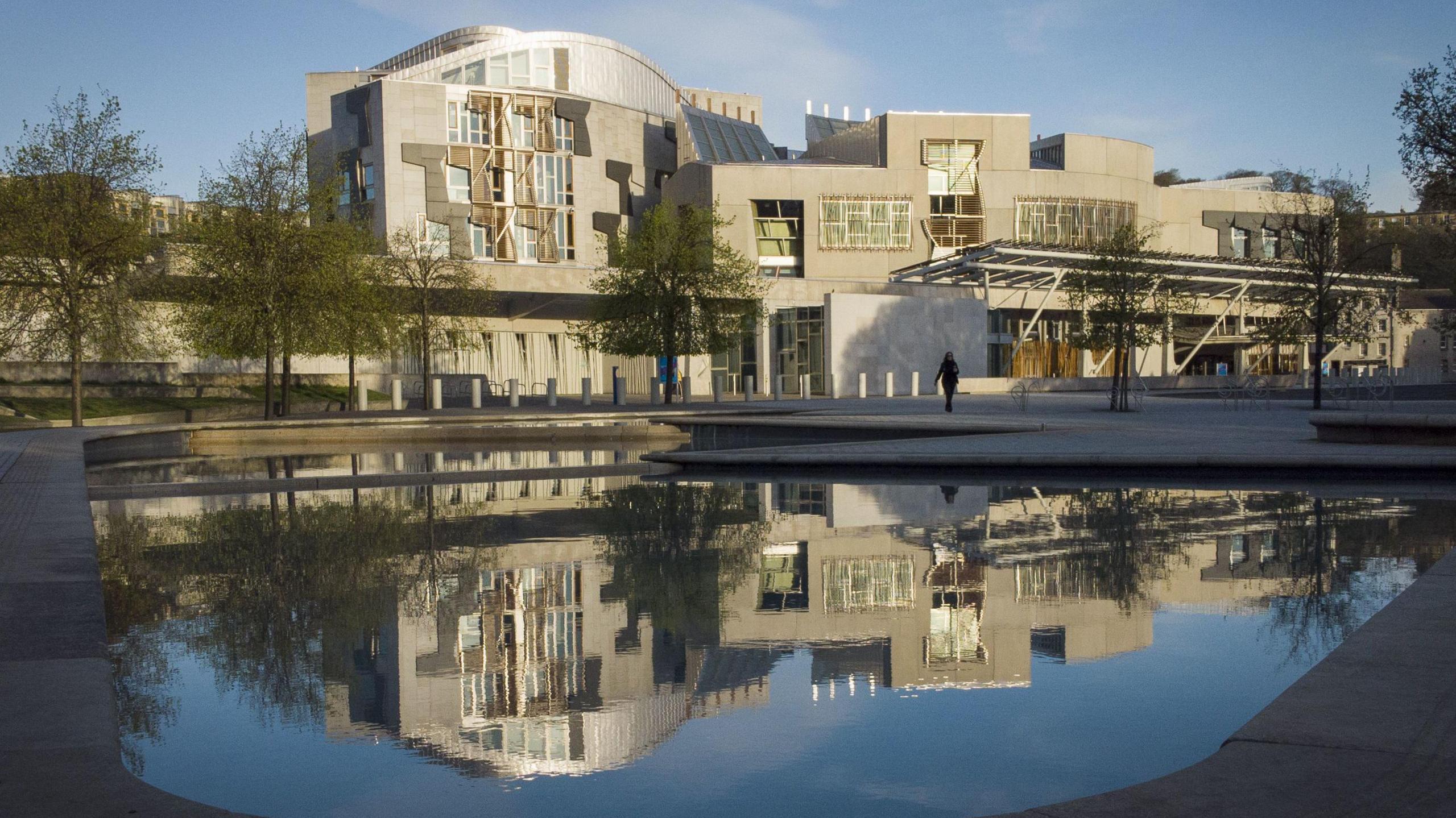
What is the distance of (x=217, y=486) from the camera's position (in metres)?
12.3

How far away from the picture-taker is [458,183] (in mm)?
63094

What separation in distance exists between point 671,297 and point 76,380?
53.3ft

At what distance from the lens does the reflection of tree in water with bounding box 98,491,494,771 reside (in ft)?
15.5

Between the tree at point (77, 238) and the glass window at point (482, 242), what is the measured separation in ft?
121

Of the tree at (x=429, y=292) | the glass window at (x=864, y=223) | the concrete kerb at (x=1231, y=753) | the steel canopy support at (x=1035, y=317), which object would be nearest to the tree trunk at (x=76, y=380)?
the tree at (x=429, y=292)

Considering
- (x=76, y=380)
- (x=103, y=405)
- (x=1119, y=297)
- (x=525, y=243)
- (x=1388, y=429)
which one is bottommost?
(x=1388, y=429)

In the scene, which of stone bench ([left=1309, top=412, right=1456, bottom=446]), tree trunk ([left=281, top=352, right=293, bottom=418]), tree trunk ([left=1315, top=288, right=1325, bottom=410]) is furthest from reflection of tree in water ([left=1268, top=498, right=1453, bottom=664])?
tree trunk ([left=281, top=352, right=293, bottom=418])

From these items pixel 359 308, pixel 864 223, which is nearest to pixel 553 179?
pixel 864 223

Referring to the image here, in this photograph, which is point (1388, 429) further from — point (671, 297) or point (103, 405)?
point (103, 405)

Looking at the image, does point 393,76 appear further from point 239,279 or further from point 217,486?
point 217,486

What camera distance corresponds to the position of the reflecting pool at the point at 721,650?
3629mm

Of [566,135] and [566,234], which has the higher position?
[566,135]

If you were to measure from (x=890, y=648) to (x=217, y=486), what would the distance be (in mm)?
9409

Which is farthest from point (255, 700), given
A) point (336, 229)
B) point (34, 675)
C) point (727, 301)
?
point (727, 301)
